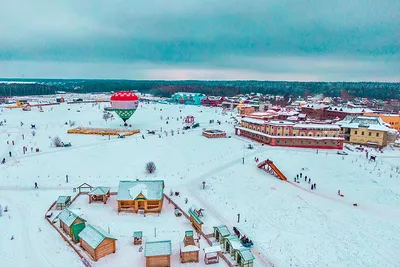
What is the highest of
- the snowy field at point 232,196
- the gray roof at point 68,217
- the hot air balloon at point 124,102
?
the hot air balloon at point 124,102

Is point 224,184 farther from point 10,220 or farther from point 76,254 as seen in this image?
point 10,220

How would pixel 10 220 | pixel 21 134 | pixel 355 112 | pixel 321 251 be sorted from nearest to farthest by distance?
1. pixel 321 251
2. pixel 10 220
3. pixel 21 134
4. pixel 355 112

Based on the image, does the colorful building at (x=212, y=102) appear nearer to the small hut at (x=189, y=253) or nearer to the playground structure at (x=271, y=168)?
the playground structure at (x=271, y=168)

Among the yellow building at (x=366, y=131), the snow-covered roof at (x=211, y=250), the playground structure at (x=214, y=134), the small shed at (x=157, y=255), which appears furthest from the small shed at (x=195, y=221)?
the yellow building at (x=366, y=131)

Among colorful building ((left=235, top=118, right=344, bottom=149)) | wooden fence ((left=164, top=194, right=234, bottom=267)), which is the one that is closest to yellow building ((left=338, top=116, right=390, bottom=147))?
→ colorful building ((left=235, top=118, right=344, bottom=149))

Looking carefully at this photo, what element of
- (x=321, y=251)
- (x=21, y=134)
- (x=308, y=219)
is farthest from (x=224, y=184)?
(x=21, y=134)
